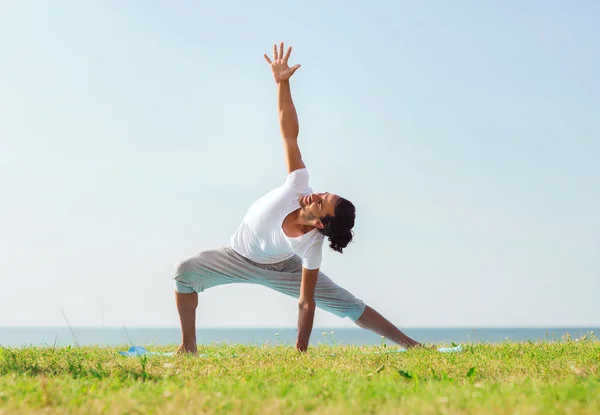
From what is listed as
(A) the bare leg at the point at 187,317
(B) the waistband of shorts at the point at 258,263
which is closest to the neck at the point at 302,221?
(B) the waistband of shorts at the point at 258,263

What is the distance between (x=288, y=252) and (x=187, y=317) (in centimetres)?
135

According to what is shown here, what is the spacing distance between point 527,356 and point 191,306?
355 cm

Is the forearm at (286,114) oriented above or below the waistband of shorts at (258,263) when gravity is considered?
above

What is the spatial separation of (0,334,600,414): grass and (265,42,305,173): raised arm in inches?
77.8

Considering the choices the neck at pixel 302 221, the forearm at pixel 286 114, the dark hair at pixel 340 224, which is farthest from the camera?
the forearm at pixel 286 114

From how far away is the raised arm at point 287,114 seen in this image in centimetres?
706

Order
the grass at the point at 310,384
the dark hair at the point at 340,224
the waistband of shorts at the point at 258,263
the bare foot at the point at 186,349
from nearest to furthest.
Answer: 1. the grass at the point at 310,384
2. the dark hair at the point at 340,224
3. the bare foot at the point at 186,349
4. the waistband of shorts at the point at 258,263

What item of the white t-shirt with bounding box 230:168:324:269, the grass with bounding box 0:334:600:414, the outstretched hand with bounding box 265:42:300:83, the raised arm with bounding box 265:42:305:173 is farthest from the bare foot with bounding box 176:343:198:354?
the outstretched hand with bounding box 265:42:300:83

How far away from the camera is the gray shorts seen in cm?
750

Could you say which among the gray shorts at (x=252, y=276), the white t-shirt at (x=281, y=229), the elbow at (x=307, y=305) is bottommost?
the elbow at (x=307, y=305)

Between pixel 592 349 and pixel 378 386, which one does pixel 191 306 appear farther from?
pixel 592 349

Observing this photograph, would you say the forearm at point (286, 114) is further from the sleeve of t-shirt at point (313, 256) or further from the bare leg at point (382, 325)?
the bare leg at point (382, 325)

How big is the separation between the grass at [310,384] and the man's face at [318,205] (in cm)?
138

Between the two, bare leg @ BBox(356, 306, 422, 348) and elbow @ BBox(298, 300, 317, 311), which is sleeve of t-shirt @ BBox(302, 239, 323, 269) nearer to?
elbow @ BBox(298, 300, 317, 311)
